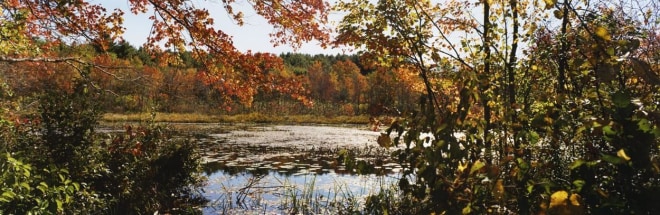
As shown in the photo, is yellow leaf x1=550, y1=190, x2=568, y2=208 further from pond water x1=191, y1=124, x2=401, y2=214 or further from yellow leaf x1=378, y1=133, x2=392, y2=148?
pond water x1=191, y1=124, x2=401, y2=214

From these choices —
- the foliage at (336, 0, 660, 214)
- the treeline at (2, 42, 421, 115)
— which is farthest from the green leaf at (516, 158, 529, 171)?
the treeline at (2, 42, 421, 115)

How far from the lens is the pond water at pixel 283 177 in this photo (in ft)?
27.9

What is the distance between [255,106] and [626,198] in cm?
4443

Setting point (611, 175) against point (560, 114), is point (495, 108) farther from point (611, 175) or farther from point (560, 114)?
point (611, 175)

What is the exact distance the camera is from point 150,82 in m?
7.58

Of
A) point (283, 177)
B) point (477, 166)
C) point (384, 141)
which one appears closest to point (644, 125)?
point (477, 166)

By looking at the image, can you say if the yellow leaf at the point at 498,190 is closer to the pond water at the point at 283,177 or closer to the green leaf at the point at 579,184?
the green leaf at the point at 579,184

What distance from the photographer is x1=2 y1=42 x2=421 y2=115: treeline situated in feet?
25.5

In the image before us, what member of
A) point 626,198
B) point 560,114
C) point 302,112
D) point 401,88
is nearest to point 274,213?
point 560,114

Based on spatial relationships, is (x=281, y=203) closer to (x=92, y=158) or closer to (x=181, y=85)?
(x=92, y=158)

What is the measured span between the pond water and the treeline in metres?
1.84

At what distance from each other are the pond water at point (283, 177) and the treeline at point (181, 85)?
6.05 ft

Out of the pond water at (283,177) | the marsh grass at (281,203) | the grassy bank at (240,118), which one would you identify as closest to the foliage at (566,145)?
the pond water at (283,177)

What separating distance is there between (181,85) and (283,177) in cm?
4145
